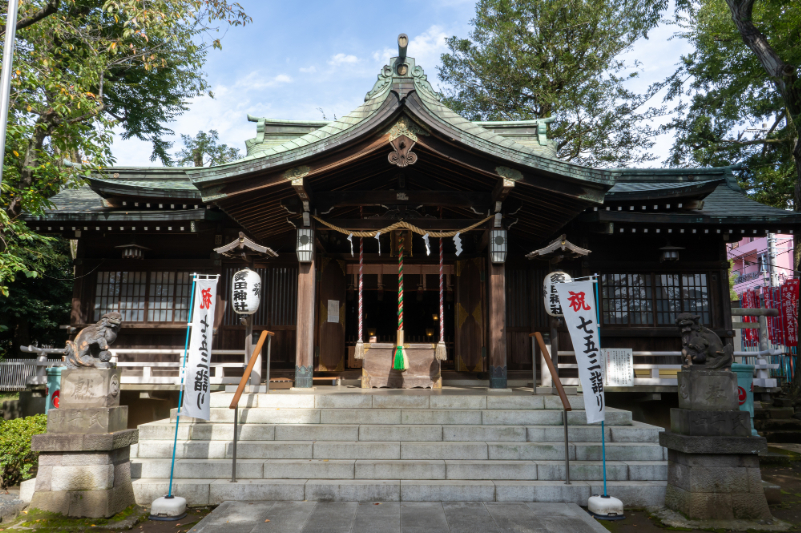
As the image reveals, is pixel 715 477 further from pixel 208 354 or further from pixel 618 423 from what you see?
pixel 208 354

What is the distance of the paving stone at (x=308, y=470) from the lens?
261 inches

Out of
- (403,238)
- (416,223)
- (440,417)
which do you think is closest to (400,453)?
(440,417)

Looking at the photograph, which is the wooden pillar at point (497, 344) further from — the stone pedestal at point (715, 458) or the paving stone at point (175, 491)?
the paving stone at point (175, 491)

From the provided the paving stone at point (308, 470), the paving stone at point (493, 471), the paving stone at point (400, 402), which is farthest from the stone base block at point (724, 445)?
the paving stone at point (308, 470)

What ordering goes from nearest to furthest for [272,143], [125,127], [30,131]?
[30,131] → [272,143] → [125,127]

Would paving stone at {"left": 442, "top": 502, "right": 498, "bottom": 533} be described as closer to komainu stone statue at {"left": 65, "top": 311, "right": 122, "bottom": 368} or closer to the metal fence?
komainu stone statue at {"left": 65, "top": 311, "right": 122, "bottom": 368}

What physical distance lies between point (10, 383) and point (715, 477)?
72.5 feet

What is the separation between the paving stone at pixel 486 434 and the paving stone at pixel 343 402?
4.64 feet

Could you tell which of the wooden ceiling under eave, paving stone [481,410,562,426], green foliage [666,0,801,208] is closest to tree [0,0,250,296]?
the wooden ceiling under eave

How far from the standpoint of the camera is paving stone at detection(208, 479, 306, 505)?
6.32 meters

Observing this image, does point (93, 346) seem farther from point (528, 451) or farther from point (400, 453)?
point (528, 451)

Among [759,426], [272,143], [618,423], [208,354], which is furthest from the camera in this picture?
[272,143]

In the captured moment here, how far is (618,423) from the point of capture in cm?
770

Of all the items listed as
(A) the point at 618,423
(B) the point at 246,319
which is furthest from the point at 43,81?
(A) the point at 618,423
